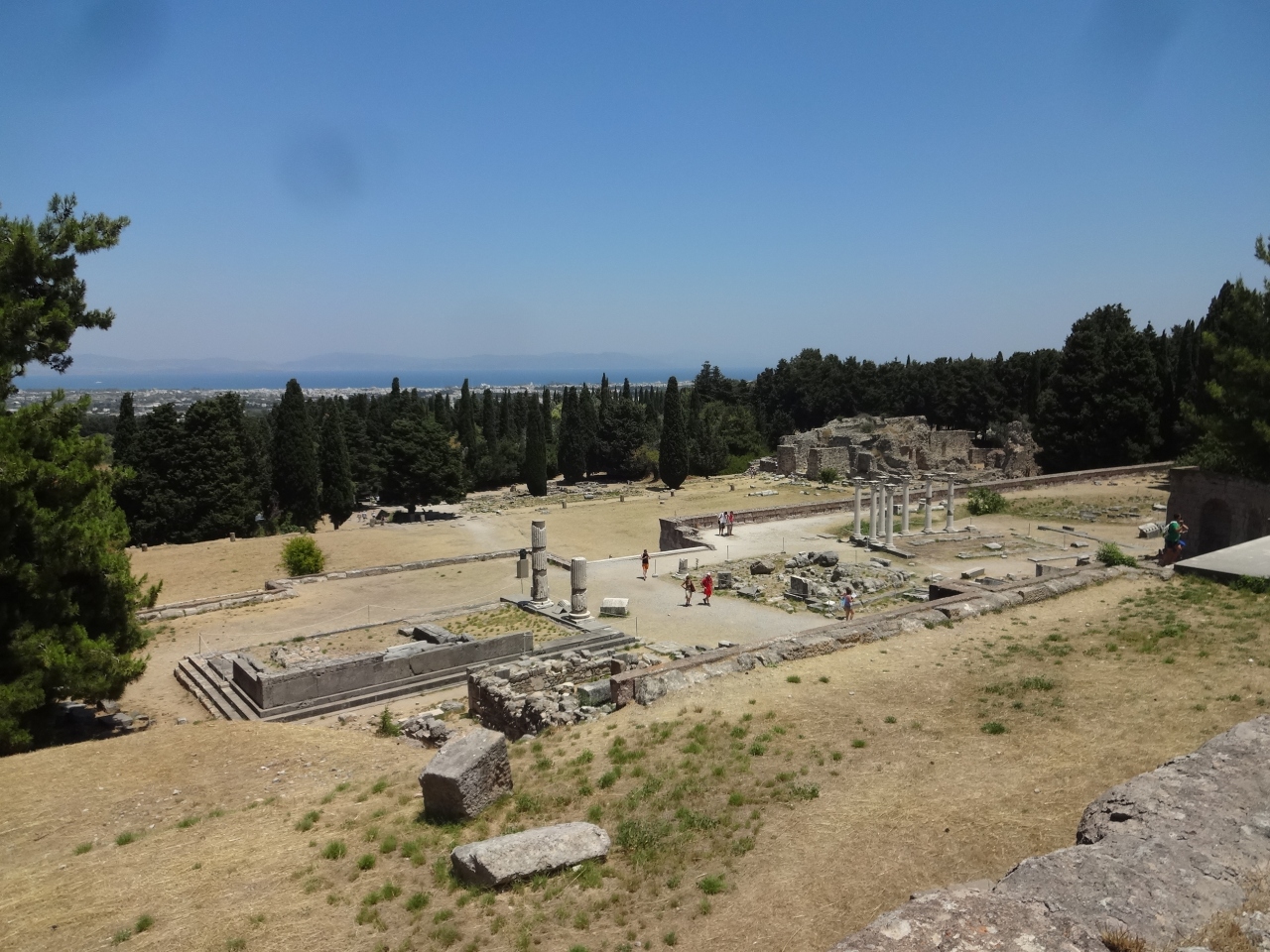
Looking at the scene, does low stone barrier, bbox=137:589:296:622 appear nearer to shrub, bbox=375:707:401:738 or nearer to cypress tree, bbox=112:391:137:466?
shrub, bbox=375:707:401:738

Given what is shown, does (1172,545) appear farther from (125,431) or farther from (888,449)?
(125,431)

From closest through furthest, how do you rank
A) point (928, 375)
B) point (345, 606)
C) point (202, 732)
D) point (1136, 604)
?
point (202, 732), point (1136, 604), point (345, 606), point (928, 375)

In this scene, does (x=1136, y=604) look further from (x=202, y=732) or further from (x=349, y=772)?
(x=202, y=732)

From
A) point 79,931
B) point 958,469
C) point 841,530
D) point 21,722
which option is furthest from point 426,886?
point 958,469

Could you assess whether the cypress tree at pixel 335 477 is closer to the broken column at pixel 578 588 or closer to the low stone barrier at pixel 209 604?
the low stone barrier at pixel 209 604

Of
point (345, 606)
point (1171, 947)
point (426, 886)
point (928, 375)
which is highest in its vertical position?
point (928, 375)

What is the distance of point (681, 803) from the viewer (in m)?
8.36

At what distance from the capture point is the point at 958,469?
5538cm

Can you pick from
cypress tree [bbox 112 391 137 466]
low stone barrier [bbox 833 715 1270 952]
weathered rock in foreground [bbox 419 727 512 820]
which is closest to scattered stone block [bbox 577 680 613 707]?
weathered rock in foreground [bbox 419 727 512 820]

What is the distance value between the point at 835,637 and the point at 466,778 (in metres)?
7.16

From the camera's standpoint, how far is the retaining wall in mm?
16744

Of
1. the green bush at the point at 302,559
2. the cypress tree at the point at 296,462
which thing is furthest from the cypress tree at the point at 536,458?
the green bush at the point at 302,559

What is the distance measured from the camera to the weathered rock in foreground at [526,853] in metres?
7.19

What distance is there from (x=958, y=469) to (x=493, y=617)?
136 ft
